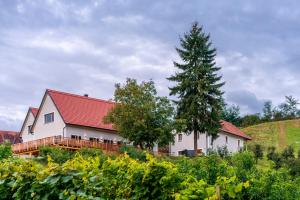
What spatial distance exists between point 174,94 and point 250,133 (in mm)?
34766

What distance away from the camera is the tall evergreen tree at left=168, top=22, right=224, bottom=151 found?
50.4 m

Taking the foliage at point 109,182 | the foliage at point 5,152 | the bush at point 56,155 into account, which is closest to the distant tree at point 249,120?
the bush at point 56,155

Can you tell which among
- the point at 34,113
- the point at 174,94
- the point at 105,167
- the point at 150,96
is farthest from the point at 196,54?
the point at 105,167

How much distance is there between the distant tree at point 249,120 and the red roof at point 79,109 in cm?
5381

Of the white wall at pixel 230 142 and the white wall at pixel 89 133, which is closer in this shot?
the white wall at pixel 89 133

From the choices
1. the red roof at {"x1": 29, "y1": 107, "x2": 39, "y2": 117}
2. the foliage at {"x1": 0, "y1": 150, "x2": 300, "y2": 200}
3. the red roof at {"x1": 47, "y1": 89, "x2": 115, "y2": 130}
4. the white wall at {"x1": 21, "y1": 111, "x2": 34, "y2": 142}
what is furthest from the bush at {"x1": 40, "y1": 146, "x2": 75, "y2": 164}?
the foliage at {"x1": 0, "y1": 150, "x2": 300, "y2": 200}

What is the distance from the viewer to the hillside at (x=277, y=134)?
252 ft

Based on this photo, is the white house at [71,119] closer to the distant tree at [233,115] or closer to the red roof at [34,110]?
the red roof at [34,110]

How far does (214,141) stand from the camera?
206 feet

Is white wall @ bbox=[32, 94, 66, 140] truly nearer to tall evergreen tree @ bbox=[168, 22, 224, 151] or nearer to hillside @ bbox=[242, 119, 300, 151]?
tall evergreen tree @ bbox=[168, 22, 224, 151]

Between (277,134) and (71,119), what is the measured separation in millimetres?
43559

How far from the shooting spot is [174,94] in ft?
171

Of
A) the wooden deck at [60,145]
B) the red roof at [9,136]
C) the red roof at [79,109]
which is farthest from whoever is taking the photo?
the red roof at [9,136]

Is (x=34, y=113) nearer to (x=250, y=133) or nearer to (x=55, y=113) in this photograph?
(x=55, y=113)
